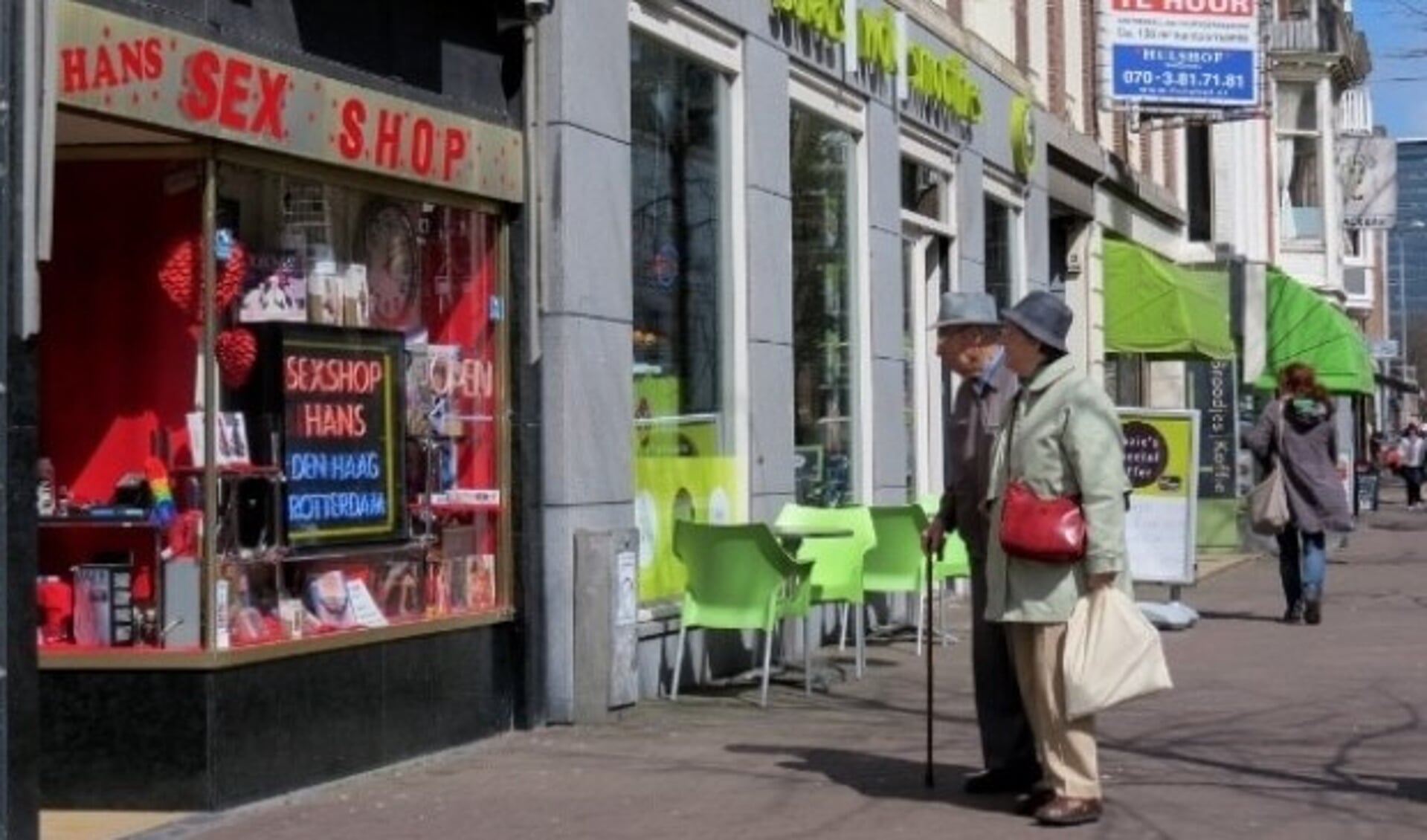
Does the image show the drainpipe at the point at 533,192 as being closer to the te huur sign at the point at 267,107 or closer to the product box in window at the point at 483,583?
the te huur sign at the point at 267,107

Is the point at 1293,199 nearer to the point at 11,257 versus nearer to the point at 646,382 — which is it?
the point at 646,382

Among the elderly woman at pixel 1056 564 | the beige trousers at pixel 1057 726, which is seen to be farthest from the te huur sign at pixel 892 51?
the beige trousers at pixel 1057 726

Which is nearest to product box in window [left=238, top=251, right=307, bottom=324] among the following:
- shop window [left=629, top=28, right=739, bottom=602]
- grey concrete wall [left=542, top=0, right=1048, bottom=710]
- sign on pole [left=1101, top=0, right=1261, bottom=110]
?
grey concrete wall [left=542, top=0, right=1048, bottom=710]

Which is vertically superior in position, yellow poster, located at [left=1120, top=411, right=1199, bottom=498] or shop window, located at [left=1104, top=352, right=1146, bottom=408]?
shop window, located at [left=1104, top=352, right=1146, bottom=408]

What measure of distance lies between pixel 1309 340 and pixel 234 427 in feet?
75.3

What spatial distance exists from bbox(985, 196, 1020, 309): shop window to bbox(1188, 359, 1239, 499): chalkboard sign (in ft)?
18.8

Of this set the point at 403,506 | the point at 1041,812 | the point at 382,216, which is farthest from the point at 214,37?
the point at 1041,812

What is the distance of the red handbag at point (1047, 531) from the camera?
8.30m

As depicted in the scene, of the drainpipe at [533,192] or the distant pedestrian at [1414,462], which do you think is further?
the distant pedestrian at [1414,462]

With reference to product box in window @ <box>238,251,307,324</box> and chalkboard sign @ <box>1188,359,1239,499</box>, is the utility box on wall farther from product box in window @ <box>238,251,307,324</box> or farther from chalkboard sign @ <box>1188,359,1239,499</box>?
chalkboard sign @ <box>1188,359,1239,499</box>

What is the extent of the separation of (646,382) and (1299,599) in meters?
6.49

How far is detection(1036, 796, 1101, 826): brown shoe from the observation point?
27.6ft

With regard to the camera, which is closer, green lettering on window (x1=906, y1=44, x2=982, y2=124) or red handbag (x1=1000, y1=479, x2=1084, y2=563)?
red handbag (x1=1000, y1=479, x2=1084, y2=563)

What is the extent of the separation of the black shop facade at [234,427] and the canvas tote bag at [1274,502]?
753cm
